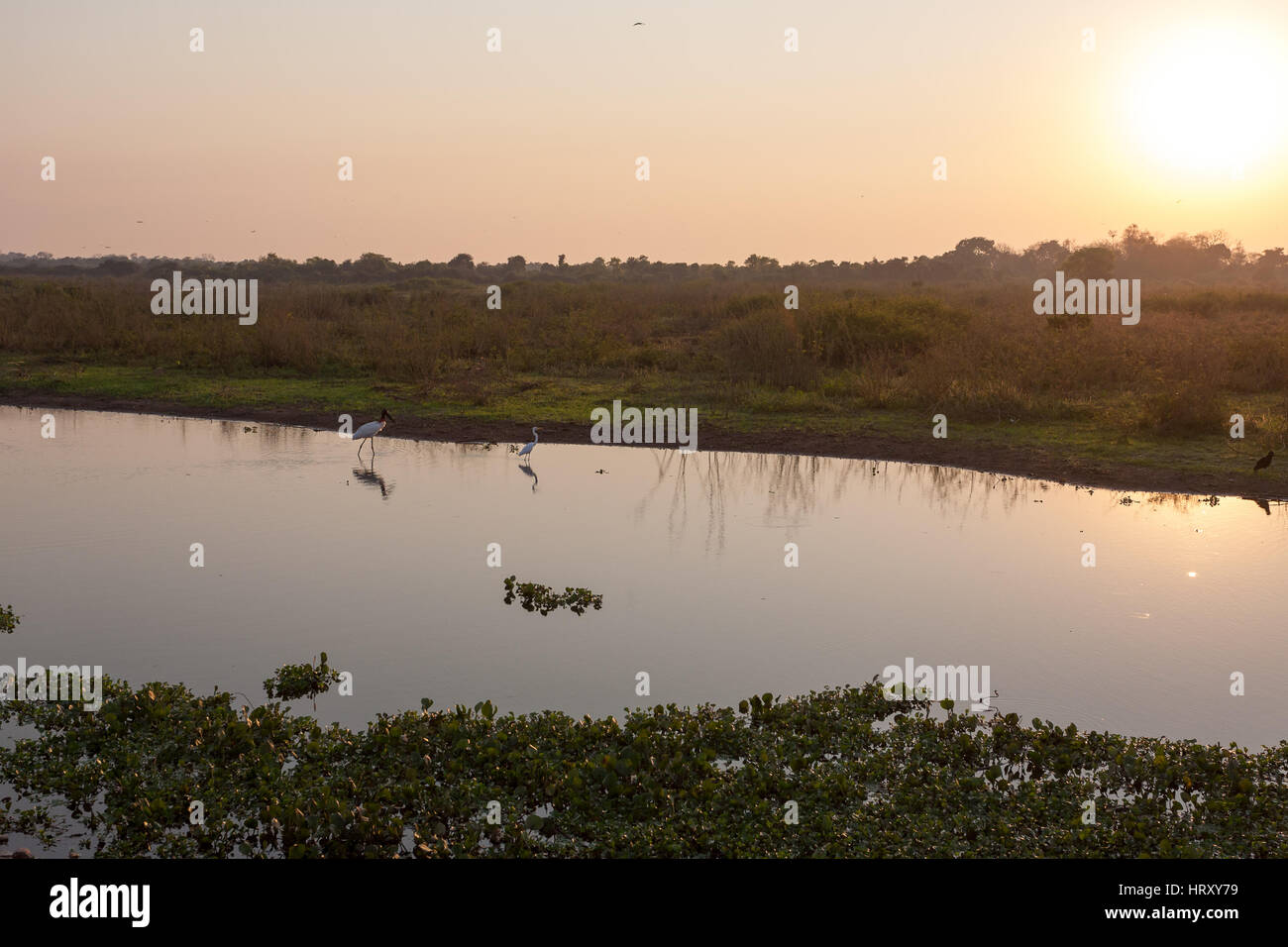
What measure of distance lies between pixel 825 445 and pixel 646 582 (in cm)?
766

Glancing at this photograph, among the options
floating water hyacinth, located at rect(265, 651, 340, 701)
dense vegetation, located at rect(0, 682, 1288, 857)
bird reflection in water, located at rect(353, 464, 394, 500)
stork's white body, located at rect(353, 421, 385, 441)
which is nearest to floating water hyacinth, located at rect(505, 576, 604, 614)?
floating water hyacinth, located at rect(265, 651, 340, 701)

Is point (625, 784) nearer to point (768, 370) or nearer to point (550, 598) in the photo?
point (550, 598)

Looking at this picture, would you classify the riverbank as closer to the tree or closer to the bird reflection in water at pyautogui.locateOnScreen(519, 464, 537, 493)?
the bird reflection in water at pyautogui.locateOnScreen(519, 464, 537, 493)

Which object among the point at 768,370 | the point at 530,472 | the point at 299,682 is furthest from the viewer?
the point at 768,370

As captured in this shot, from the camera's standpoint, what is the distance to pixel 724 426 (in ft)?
59.1

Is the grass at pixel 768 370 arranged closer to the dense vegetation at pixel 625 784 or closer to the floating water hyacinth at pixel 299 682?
the dense vegetation at pixel 625 784

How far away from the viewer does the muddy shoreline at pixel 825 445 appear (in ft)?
45.6

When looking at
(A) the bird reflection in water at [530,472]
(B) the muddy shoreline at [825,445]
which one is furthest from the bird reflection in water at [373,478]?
(B) the muddy shoreline at [825,445]

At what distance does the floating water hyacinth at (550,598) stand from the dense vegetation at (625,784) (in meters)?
2.26

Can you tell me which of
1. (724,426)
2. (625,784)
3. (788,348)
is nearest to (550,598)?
(625,784)

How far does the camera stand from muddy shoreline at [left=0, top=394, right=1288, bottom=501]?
1390 centimetres

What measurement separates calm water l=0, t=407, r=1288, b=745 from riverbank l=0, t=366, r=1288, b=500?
864mm
